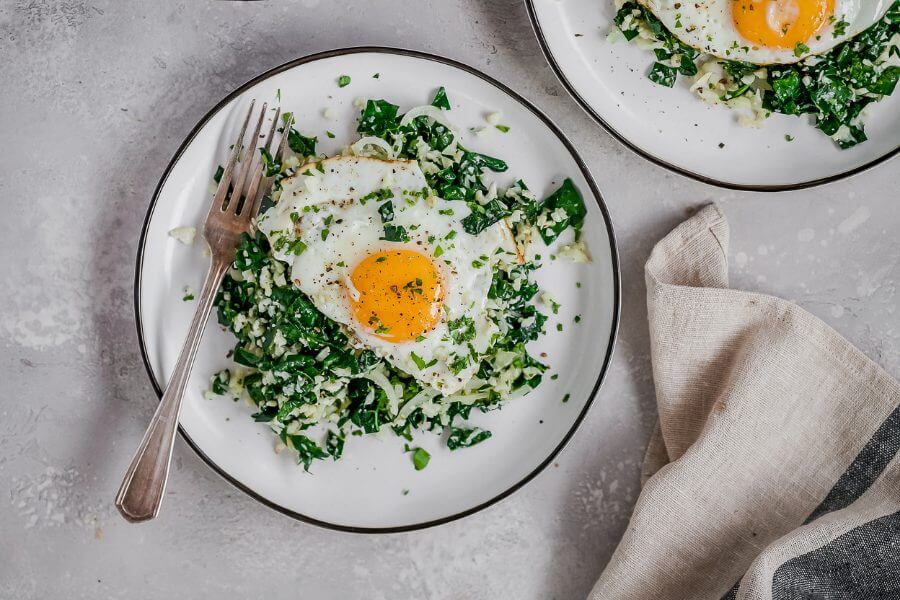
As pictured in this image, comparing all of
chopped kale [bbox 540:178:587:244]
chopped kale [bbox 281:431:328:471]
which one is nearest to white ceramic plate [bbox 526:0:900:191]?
chopped kale [bbox 540:178:587:244]

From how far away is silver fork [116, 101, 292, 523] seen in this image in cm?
357

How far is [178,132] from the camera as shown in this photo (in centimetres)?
390

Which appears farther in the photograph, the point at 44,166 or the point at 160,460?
the point at 44,166

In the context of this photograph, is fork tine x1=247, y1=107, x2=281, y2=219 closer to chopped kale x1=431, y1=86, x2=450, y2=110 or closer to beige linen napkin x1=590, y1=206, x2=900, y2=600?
chopped kale x1=431, y1=86, x2=450, y2=110

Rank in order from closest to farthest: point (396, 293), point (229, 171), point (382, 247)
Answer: point (396, 293) → point (382, 247) → point (229, 171)

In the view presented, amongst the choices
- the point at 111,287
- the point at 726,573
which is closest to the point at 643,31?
the point at 726,573

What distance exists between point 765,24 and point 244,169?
274cm

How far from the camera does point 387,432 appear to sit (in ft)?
12.4

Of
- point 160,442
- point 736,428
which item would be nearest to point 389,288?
point 160,442

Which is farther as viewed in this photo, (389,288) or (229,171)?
(229,171)

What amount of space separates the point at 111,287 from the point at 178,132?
3.15 ft

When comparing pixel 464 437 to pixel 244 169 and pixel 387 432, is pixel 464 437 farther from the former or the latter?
pixel 244 169

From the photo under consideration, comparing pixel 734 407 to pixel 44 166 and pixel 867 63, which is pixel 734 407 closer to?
pixel 867 63

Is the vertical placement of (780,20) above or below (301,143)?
above
